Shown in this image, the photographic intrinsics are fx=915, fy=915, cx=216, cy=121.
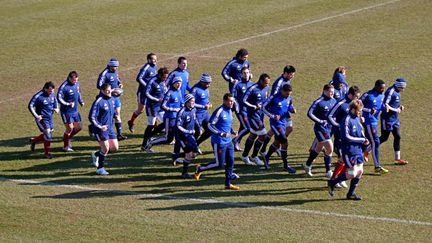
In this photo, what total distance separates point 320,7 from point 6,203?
A: 2262 cm

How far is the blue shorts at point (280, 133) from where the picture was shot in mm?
21547

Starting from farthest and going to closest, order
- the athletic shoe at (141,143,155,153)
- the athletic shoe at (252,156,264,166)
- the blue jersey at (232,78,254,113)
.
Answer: the athletic shoe at (141,143,155,153) < the blue jersey at (232,78,254,113) < the athletic shoe at (252,156,264,166)

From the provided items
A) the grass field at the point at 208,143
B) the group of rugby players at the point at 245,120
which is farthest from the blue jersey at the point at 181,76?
the grass field at the point at 208,143

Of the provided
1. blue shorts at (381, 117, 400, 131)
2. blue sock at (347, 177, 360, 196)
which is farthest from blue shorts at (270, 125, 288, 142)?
blue sock at (347, 177, 360, 196)

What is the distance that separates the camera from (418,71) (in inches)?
1190

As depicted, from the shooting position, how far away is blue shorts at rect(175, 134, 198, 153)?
69.8ft

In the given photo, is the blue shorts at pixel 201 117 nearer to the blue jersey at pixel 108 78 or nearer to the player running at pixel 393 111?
the blue jersey at pixel 108 78

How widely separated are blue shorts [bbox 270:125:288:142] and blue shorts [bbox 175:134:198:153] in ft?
6.29

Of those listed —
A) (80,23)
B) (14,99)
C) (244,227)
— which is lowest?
(244,227)

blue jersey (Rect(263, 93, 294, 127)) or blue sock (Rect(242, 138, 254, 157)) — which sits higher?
blue jersey (Rect(263, 93, 294, 127))

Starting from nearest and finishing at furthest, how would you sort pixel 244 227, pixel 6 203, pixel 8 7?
pixel 244 227 → pixel 6 203 → pixel 8 7

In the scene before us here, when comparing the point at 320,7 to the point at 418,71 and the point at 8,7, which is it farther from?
the point at 8,7

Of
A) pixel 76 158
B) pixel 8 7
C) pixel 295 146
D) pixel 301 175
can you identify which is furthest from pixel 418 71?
pixel 8 7

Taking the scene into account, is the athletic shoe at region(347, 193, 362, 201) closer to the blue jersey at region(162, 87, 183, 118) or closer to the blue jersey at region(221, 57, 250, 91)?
the blue jersey at region(162, 87, 183, 118)
